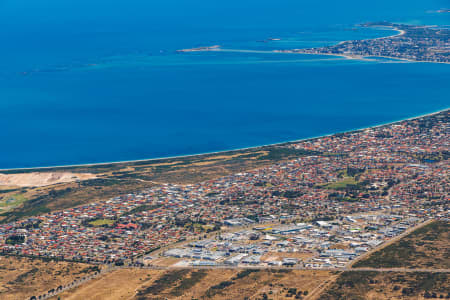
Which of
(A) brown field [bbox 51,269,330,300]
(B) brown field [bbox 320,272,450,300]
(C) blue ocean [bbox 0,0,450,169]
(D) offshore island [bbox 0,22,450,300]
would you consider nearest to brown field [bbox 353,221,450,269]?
(D) offshore island [bbox 0,22,450,300]

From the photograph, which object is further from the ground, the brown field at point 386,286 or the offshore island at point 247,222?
the offshore island at point 247,222

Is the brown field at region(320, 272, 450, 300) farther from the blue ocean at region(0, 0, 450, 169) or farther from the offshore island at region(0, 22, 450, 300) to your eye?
the blue ocean at region(0, 0, 450, 169)

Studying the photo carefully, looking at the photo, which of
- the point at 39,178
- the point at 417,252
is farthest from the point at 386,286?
the point at 39,178

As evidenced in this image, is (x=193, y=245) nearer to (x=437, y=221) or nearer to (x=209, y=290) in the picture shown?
(x=209, y=290)

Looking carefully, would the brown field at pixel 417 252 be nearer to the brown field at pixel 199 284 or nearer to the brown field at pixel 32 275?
the brown field at pixel 199 284

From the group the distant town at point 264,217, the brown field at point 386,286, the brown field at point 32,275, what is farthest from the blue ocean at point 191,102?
the brown field at point 386,286

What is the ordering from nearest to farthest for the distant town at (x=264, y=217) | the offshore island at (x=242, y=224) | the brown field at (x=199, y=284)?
1. the brown field at (x=199, y=284)
2. the offshore island at (x=242, y=224)
3. the distant town at (x=264, y=217)

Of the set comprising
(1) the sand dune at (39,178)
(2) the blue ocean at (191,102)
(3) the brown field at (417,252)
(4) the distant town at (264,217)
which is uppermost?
(2) the blue ocean at (191,102)

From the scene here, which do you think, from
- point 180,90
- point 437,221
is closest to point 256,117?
point 180,90
